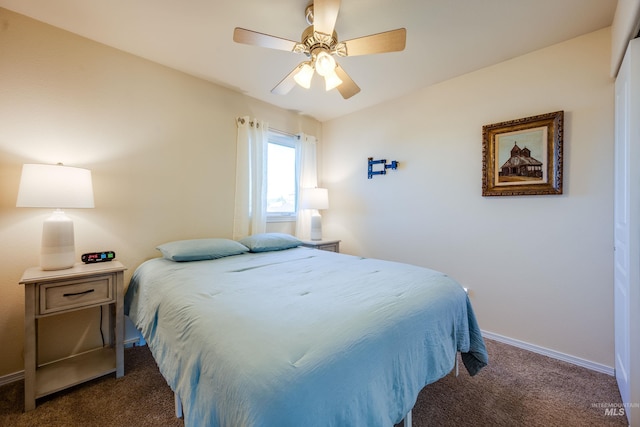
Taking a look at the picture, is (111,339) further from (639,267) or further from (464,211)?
(639,267)

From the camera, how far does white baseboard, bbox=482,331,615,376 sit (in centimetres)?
188

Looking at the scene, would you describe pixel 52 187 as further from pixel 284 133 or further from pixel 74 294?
pixel 284 133

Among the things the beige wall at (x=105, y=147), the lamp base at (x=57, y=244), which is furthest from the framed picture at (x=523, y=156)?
the lamp base at (x=57, y=244)

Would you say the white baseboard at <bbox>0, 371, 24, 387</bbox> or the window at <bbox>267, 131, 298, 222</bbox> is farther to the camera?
the window at <bbox>267, 131, 298, 222</bbox>

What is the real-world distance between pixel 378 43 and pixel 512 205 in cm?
182

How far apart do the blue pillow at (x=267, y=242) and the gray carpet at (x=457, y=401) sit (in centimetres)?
122

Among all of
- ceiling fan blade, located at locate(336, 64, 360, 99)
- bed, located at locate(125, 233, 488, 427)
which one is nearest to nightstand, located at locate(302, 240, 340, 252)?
bed, located at locate(125, 233, 488, 427)

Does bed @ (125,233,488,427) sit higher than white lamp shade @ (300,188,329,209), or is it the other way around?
white lamp shade @ (300,188,329,209)

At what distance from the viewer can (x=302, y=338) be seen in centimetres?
90

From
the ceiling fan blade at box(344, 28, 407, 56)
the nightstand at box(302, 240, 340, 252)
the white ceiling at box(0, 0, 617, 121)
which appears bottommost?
Result: the nightstand at box(302, 240, 340, 252)

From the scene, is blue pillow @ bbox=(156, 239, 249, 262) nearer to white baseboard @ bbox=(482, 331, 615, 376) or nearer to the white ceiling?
the white ceiling

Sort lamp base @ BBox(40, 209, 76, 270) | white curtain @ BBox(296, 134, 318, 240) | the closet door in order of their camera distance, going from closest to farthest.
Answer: the closet door < lamp base @ BBox(40, 209, 76, 270) < white curtain @ BBox(296, 134, 318, 240)

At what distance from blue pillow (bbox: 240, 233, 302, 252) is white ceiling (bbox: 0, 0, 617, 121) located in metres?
1.66

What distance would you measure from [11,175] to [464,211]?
12.1 feet
